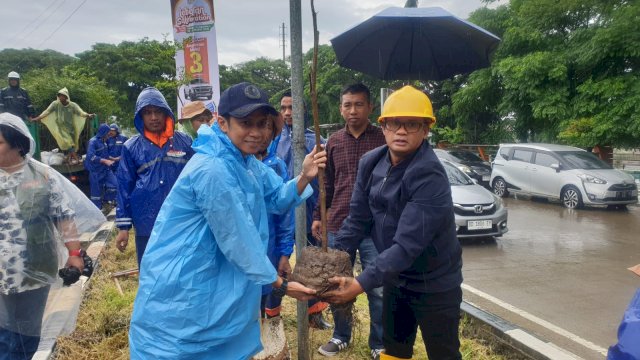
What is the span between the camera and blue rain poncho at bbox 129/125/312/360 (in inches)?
78.7

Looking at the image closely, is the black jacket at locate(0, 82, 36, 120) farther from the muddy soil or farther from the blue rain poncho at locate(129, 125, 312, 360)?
the muddy soil

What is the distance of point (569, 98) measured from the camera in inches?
663

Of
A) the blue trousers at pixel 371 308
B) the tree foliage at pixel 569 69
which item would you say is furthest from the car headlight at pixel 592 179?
the blue trousers at pixel 371 308

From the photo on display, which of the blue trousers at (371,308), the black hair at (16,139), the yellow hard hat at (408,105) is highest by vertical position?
the yellow hard hat at (408,105)

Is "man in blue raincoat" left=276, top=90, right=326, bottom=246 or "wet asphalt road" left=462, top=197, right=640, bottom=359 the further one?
"wet asphalt road" left=462, top=197, right=640, bottom=359

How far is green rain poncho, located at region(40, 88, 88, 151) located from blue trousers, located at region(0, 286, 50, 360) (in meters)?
7.91

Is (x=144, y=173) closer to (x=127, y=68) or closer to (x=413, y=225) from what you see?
(x=413, y=225)

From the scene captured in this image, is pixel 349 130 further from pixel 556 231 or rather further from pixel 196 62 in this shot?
pixel 556 231

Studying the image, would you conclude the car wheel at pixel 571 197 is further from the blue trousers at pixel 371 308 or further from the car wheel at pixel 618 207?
the blue trousers at pixel 371 308

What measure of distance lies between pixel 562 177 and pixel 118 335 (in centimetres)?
1170

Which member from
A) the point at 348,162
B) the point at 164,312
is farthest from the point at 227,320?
the point at 348,162

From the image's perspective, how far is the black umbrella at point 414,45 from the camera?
3605mm

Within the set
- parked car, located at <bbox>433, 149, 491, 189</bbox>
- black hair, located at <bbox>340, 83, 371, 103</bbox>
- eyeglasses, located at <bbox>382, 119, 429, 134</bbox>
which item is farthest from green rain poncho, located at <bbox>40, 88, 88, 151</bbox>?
parked car, located at <bbox>433, 149, 491, 189</bbox>

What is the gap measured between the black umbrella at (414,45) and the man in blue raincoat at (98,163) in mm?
6771
